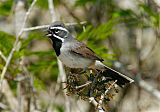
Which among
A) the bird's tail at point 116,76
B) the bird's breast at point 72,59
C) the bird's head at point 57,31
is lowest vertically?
the bird's tail at point 116,76

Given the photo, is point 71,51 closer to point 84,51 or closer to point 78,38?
point 84,51

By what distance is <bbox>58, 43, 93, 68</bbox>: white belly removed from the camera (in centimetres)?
457

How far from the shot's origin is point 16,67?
560 centimetres

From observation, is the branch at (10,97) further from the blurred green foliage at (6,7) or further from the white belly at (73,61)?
the white belly at (73,61)

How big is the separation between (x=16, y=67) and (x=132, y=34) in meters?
3.61

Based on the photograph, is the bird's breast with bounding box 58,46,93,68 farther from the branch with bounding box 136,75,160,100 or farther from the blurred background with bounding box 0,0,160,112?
the branch with bounding box 136,75,160,100

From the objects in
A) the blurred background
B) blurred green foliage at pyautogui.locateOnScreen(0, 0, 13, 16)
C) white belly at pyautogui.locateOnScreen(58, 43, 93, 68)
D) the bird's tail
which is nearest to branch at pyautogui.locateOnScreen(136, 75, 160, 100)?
the blurred background

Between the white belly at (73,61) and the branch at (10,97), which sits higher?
A: the white belly at (73,61)

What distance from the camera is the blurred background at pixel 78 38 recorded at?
555cm

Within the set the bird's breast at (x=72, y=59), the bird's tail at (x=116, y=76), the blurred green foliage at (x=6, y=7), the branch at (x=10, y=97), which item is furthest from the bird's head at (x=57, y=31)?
the blurred green foliage at (x=6, y=7)

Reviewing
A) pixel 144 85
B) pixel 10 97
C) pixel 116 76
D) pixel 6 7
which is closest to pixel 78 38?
pixel 116 76

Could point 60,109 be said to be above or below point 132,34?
below

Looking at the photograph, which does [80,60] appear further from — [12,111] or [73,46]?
[12,111]

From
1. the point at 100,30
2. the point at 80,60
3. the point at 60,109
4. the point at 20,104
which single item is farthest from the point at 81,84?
the point at 60,109
